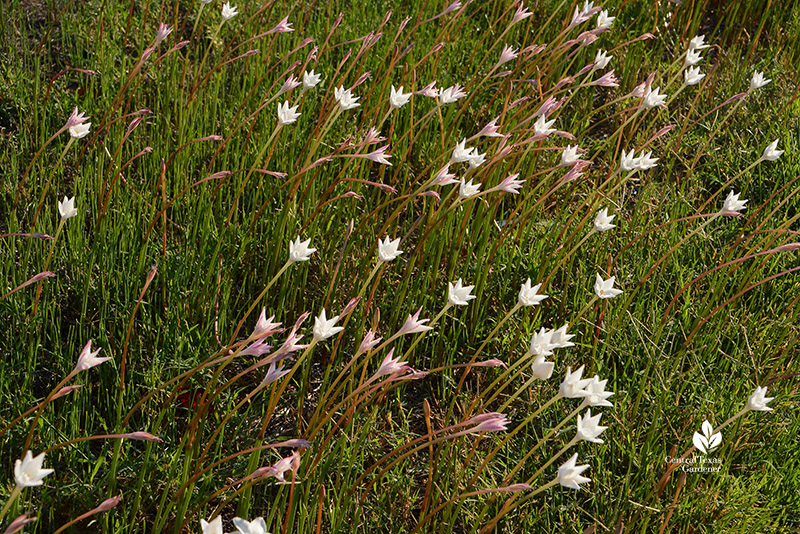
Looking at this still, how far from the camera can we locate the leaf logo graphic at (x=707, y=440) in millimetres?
2084

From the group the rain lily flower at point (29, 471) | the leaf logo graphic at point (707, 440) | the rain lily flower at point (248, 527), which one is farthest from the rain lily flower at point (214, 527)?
the leaf logo graphic at point (707, 440)

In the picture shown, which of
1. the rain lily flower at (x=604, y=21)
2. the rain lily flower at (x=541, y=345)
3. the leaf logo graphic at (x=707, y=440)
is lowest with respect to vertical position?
the leaf logo graphic at (x=707, y=440)

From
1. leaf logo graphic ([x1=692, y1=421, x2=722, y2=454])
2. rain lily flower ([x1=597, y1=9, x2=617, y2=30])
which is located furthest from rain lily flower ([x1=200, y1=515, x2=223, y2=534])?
rain lily flower ([x1=597, y1=9, x2=617, y2=30])

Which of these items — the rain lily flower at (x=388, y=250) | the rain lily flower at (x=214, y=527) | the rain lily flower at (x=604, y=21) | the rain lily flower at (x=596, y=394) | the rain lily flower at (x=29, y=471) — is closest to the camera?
the rain lily flower at (x=29, y=471)

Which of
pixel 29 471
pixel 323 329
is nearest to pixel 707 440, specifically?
pixel 323 329

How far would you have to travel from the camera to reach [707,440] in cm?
213

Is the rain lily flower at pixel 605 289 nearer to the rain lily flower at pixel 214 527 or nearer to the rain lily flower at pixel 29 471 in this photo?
the rain lily flower at pixel 214 527

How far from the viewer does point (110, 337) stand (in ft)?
7.64

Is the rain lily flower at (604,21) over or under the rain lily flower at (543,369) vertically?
over


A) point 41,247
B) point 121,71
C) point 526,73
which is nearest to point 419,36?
point 526,73

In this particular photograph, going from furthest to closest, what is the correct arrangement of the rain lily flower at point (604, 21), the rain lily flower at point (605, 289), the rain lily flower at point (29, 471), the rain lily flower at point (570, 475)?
the rain lily flower at point (604, 21) < the rain lily flower at point (605, 289) < the rain lily flower at point (570, 475) < the rain lily flower at point (29, 471)

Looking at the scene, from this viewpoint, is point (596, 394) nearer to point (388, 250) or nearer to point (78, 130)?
point (388, 250)

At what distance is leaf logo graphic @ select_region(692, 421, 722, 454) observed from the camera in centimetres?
208

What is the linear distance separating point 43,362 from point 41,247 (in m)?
0.40
